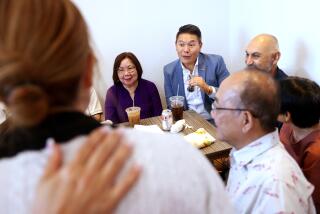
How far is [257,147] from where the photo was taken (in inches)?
46.1

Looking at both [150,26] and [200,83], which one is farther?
[150,26]

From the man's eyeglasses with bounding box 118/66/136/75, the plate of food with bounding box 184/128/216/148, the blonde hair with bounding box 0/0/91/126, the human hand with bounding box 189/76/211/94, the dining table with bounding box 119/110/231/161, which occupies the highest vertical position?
the blonde hair with bounding box 0/0/91/126

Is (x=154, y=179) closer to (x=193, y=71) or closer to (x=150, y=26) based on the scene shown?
(x=193, y=71)

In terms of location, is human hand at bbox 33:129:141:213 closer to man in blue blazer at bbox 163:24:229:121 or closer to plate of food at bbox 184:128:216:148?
plate of food at bbox 184:128:216:148

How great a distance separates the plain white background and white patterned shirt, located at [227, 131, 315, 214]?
141cm

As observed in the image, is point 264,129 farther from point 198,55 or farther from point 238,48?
point 238,48

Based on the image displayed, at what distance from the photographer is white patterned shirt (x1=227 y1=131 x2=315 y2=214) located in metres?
1.04

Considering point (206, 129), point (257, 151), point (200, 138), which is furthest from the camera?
point (206, 129)

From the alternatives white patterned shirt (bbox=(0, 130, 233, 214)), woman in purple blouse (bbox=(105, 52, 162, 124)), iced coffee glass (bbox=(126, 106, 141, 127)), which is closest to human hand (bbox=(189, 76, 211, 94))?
Result: woman in purple blouse (bbox=(105, 52, 162, 124))

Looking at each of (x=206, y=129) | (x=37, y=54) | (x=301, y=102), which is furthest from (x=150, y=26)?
(x=37, y=54)

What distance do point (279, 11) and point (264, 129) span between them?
1.55 metres

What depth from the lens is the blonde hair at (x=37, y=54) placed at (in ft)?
1.55

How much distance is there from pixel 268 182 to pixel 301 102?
51cm

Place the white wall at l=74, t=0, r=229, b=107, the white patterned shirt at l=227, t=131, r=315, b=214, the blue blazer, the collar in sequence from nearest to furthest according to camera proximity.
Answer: the white patterned shirt at l=227, t=131, r=315, b=214 → the collar → the blue blazer → the white wall at l=74, t=0, r=229, b=107
